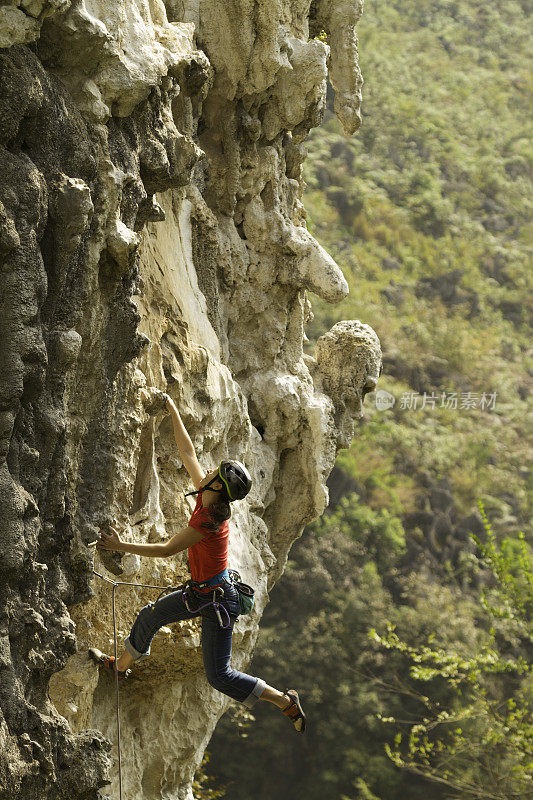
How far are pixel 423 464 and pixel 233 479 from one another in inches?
637

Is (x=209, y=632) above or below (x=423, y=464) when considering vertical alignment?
above

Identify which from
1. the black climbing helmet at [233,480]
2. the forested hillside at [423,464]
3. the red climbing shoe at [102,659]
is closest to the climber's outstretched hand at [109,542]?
the black climbing helmet at [233,480]

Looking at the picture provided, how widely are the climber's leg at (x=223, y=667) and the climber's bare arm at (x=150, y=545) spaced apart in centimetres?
54

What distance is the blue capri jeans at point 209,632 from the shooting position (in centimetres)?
383

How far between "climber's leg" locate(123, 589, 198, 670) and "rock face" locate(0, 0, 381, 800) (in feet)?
0.55

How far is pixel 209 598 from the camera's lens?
3814 millimetres

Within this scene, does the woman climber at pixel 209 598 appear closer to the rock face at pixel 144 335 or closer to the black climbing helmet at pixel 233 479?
the black climbing helmet at pixel 233 479

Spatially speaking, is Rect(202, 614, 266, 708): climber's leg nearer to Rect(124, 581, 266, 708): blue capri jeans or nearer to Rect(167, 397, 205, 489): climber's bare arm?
Rect(124, 581, 266, 708): blue capri jeans

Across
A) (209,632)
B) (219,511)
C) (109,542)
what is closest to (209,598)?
(209,632)

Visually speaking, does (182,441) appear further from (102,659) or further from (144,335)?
(102,659)

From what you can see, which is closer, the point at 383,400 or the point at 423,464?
the point at 423,464

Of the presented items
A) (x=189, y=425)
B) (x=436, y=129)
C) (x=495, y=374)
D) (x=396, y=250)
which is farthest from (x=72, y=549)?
(x=436, y=129)

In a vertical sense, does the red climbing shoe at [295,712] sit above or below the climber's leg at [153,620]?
below
